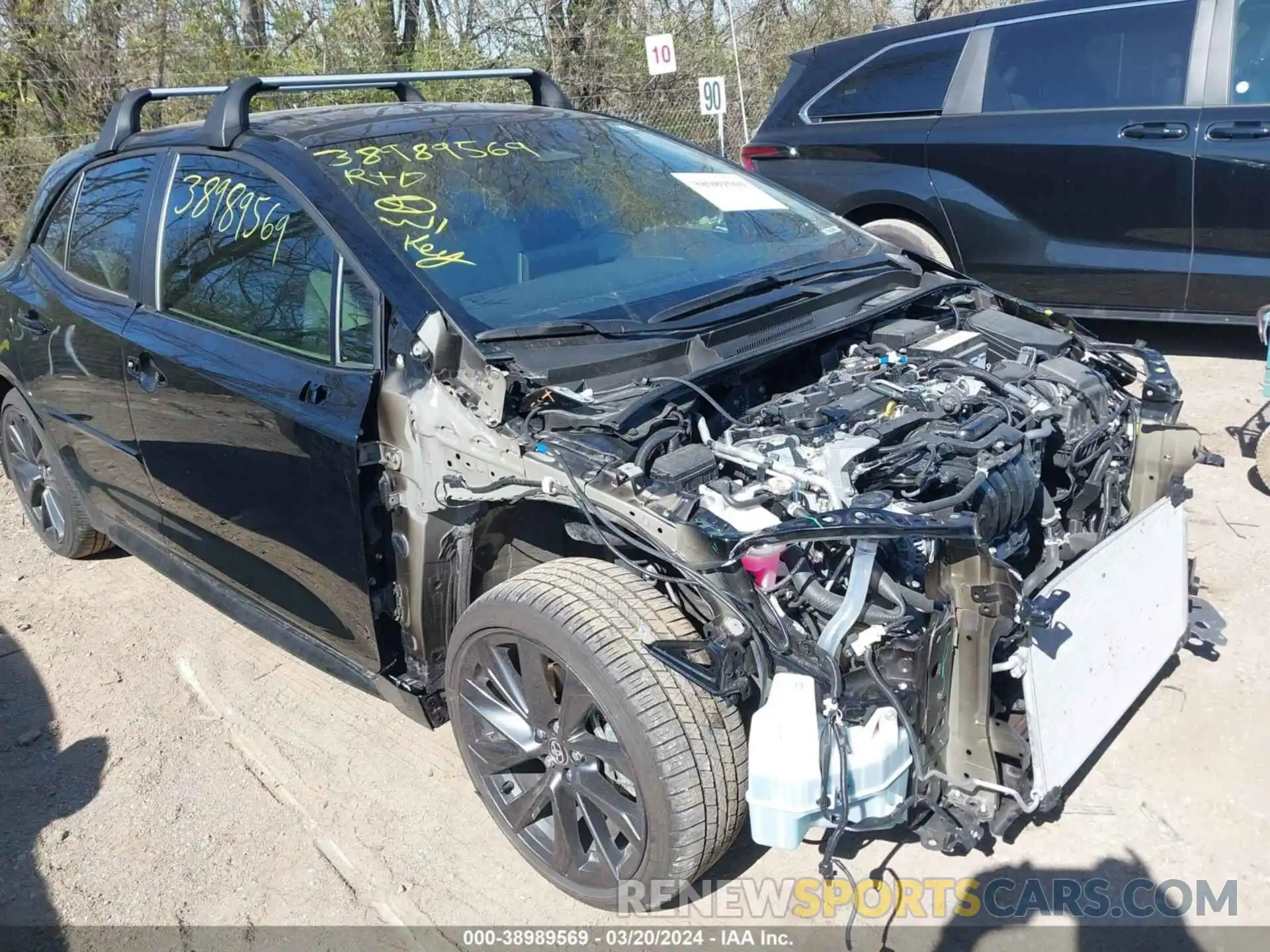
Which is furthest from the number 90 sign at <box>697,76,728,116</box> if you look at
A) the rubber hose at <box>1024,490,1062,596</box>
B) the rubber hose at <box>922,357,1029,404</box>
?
the rubber hose at <box>1024,490,1062,596</box>

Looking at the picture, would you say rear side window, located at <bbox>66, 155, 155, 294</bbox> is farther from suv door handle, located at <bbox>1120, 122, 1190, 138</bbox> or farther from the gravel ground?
suv door handle, located at <bbox>1120, 122, 1190, 138</bbox>

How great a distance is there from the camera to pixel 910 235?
19.7ft

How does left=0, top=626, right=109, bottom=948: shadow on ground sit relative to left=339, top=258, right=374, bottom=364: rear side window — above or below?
below

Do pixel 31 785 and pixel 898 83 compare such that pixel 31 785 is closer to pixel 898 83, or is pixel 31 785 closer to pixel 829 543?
pixel 829 543

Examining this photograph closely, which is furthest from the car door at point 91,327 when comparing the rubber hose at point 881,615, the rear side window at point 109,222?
the rubber hose at point 881,615

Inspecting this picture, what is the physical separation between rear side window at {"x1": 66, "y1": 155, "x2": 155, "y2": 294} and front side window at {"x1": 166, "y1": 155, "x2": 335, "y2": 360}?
232 millimetres

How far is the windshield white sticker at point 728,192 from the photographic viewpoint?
3568 millimetres

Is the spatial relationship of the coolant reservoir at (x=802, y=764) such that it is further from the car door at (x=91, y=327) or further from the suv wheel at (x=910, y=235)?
the suv wheel at (x=910, y=235)

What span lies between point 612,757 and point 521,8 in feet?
33.4

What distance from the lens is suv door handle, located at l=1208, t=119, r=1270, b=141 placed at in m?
5.10

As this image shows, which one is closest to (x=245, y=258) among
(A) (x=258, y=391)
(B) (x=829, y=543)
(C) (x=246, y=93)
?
(A) (x=258, y=391)

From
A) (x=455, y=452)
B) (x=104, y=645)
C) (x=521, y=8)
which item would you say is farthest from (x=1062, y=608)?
(x=521, y=8)

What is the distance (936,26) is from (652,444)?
4.81 metres

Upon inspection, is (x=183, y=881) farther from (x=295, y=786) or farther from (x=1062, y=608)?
(x=1062, y=608)
